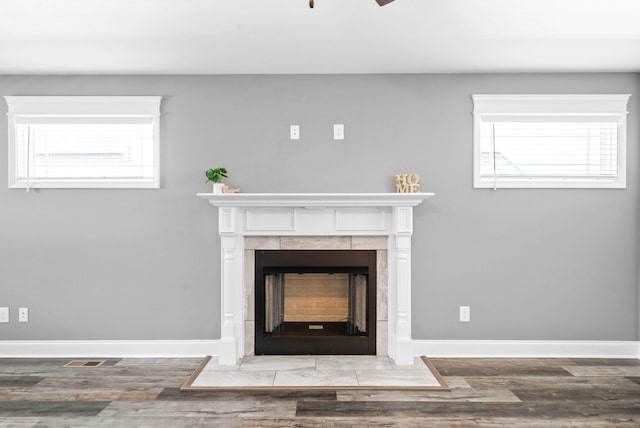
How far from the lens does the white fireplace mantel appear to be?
137 inches

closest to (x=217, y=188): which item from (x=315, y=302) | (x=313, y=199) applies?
(x=313, y=199)

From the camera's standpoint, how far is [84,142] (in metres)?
3.81

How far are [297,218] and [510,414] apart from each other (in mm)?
1936

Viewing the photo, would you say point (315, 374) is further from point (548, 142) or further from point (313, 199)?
point (548, 142)

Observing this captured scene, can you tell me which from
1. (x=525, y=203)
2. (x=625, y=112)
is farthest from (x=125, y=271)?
(x=625, y=112)

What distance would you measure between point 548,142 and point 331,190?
179 cm

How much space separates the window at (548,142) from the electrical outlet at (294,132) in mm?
1407

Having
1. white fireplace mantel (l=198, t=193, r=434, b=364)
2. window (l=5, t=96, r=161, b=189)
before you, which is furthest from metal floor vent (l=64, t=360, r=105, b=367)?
window (l=5, t=96, r=161, b=189)

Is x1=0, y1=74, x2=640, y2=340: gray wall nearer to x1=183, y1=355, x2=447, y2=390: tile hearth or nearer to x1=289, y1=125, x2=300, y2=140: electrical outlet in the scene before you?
x1=289, y1=125, x2=300, y2=140: electrical outlet

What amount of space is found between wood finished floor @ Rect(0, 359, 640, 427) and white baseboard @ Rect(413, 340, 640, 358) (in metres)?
0.24

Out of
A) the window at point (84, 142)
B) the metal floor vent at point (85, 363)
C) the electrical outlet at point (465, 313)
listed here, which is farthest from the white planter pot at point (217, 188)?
the electrical outlet at point (465, 313)

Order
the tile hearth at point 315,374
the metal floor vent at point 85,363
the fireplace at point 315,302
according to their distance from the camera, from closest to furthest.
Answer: the tile hearth at point 315,374 → the metal floor vent at point 85,363 → the fireplace at point 315,302

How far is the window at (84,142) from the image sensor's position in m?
3.77

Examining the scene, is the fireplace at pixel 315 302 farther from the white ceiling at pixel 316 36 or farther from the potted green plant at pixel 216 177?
the white ceiling at pixel 316 36
